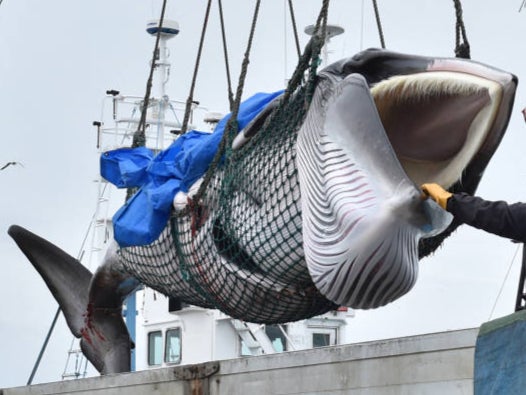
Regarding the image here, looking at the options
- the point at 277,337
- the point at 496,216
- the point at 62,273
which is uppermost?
the point at 277,337

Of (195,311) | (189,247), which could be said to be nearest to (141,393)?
(189,247)

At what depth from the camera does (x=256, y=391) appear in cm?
795

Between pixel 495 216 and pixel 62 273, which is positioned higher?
pixel 62 273

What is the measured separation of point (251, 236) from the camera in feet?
25.7

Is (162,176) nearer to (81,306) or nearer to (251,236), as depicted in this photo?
(251,236)

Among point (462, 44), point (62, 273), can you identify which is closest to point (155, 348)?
point (62, 273)

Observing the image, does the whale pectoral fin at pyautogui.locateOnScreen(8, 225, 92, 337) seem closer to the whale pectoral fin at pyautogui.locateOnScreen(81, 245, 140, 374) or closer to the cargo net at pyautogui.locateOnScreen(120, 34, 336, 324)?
the whale pectoral fin at pyautogui.locateOnScreen(81, 245, 140, 374)

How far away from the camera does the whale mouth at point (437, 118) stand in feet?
22.0

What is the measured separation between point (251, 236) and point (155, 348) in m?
10.5

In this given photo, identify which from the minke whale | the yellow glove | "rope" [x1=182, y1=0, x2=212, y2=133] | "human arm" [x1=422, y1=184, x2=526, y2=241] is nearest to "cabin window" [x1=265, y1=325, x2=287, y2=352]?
"rope" [x1=182, y1=0, x2=212, y2=133]

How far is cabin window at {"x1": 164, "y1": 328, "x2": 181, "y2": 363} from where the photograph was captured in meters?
17.6

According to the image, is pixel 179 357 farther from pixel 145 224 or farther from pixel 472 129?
pixel 472 129

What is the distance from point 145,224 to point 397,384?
2.31m

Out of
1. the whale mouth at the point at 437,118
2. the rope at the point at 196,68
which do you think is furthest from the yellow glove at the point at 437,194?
the rope at the point at 196,68
